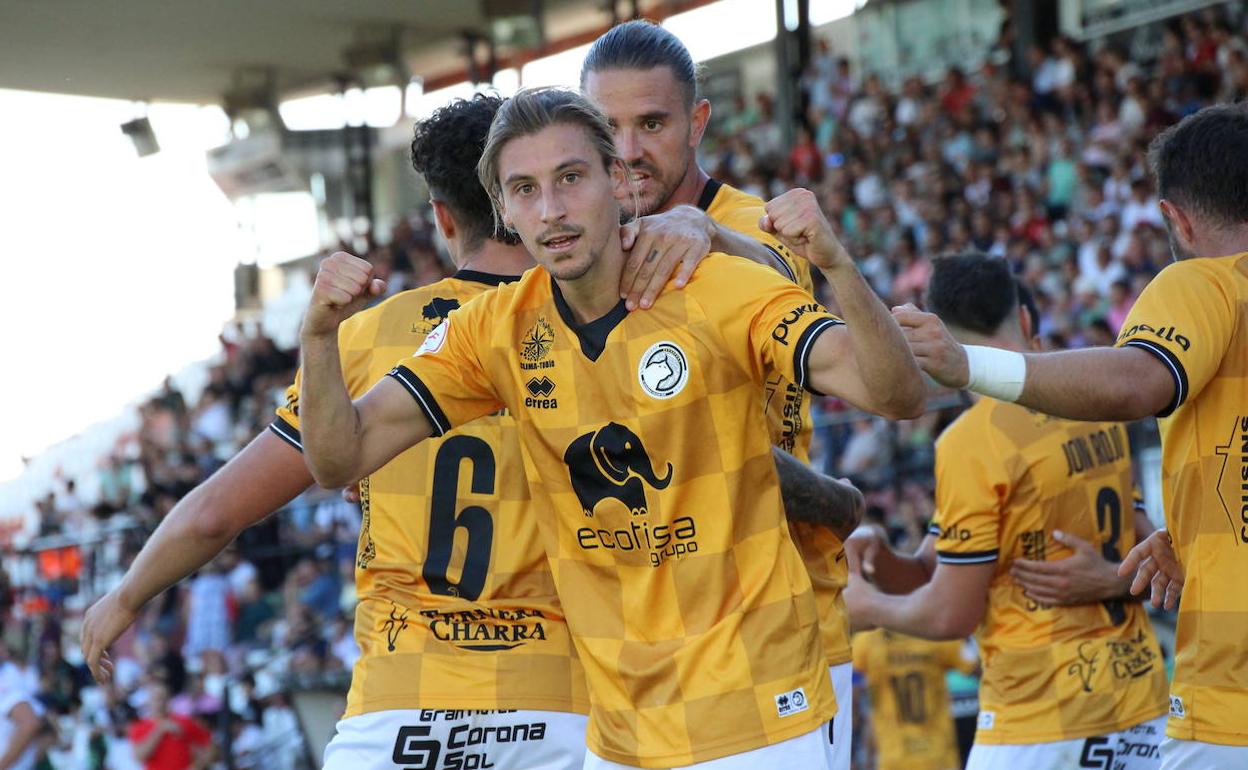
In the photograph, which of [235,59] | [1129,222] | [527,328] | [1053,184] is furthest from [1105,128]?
[235,59]

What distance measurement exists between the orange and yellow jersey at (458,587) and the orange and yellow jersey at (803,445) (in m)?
0.74

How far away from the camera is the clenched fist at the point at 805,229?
3311 millimetres

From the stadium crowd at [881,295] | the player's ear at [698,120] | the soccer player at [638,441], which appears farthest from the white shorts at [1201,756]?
the stadium crowd at [881,295]

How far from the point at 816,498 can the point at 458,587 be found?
1.04 meters

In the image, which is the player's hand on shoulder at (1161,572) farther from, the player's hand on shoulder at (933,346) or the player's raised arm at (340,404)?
the player's raised arm at (340,404)

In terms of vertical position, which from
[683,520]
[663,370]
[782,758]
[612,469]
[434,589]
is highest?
[663,370]

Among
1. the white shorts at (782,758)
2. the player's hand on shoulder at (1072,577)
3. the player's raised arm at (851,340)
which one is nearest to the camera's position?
the player's raised arm at (851,340)

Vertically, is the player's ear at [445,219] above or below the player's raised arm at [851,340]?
above

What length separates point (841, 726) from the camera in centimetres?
416

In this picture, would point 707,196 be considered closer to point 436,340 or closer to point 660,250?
point 660,250

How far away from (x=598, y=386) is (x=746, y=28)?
25.7 meters

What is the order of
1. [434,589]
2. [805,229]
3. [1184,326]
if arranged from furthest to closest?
[434,589] < [1184,326] < [805,229]

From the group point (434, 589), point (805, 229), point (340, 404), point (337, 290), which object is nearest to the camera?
point (805, 229)

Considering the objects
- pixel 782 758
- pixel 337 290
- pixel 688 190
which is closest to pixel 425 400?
pixel 337 290
